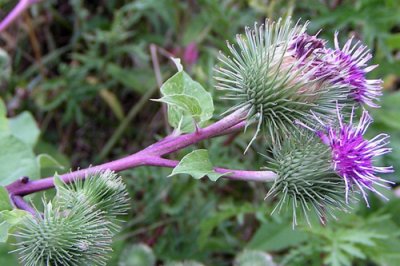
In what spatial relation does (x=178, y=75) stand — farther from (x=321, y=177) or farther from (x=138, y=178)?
(x=138, y=178)

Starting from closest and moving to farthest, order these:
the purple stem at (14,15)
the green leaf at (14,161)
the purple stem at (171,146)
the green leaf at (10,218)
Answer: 1. the green leaf at (10,218)
2. the purple stem at (171,146)
3. the green leaf at (14,161)
4. the purple stem at (14,15)

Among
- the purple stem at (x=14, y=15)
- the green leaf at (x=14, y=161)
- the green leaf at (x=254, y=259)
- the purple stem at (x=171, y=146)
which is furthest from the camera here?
the purple stem at (x=14, y=15)

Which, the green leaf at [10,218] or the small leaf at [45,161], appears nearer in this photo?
the green leaf at [10,218]

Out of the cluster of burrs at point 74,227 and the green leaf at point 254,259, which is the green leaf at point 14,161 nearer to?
the cluster of burrs at point 74,227

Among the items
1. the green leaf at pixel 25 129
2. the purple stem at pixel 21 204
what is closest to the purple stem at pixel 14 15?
the green leaf at pixel 25 129

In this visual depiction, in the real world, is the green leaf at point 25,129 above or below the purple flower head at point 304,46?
below

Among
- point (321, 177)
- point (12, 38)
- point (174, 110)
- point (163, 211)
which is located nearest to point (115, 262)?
point (163, 211)

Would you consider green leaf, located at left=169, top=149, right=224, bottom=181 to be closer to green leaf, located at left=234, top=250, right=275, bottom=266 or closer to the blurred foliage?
the blurred foliage
